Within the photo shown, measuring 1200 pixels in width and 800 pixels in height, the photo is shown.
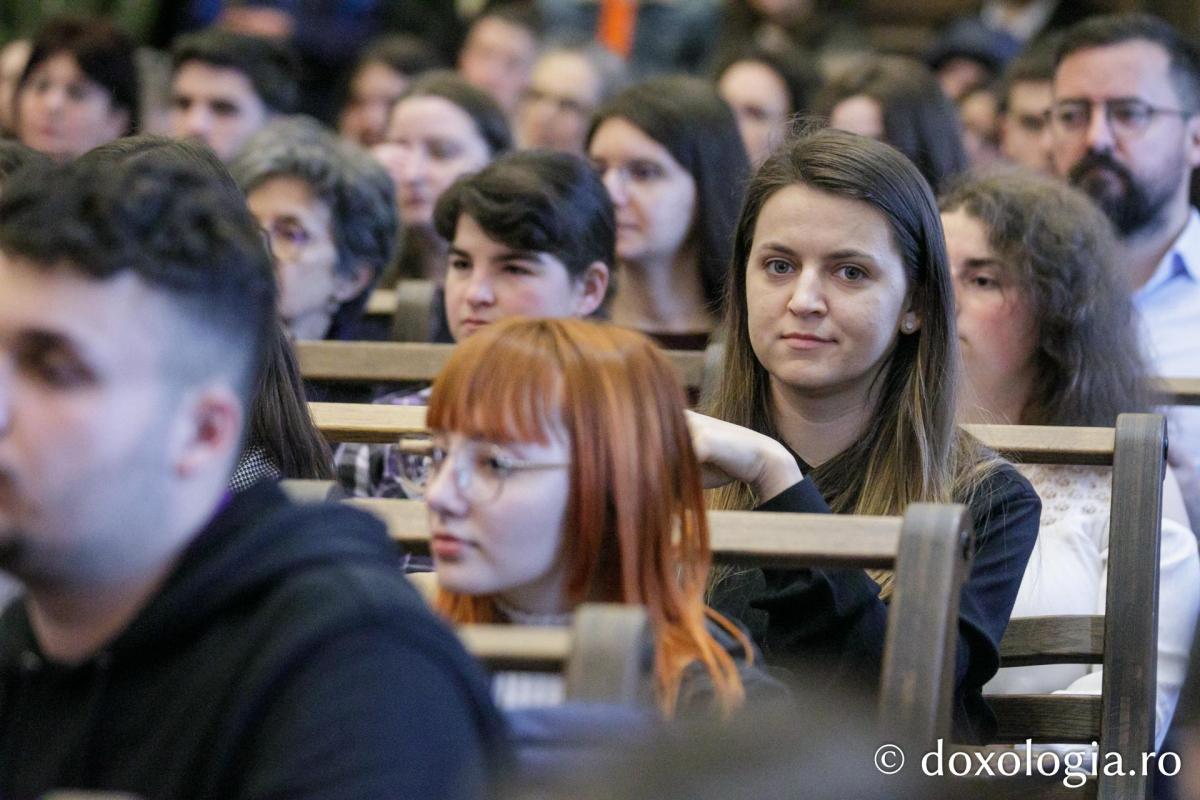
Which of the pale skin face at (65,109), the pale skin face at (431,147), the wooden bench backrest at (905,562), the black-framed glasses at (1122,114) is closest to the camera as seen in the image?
the wooden bench backrest at (905,562)

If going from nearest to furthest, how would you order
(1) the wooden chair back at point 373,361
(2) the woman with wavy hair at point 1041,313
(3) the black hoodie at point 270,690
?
(3) the black hoodie at point 270,690 < (1) the wooden chair back at point 373,361 < (2) the woman with wavy hair at point 1041,313

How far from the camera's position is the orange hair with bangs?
1.56 m

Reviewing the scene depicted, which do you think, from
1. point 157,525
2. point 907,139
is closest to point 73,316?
point 157,525

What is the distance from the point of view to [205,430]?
4.08 ft

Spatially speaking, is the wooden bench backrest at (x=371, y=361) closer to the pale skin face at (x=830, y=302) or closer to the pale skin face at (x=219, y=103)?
the pale skin face at (x=830, y=302)

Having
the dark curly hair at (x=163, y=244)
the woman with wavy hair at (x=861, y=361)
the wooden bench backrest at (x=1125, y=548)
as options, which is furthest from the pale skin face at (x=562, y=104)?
the dark curly hair at (x=163, y=244)

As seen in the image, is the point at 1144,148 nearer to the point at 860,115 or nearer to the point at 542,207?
the point at 860,115

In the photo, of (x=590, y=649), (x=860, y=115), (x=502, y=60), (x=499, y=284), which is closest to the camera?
(x=590, y=649)

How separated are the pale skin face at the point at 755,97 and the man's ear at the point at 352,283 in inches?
71.2

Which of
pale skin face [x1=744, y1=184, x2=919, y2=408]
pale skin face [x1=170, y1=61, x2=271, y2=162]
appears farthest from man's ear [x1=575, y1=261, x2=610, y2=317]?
pale skin face [x1=170, y1=61, x2=271, y2=162]

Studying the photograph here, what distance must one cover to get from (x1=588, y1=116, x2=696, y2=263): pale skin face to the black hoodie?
2.56 metres

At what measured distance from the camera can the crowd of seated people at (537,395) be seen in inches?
46.9

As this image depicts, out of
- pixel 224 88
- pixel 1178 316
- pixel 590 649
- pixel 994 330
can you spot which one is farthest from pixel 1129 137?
pixel 590 649

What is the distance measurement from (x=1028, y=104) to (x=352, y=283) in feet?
7.19
